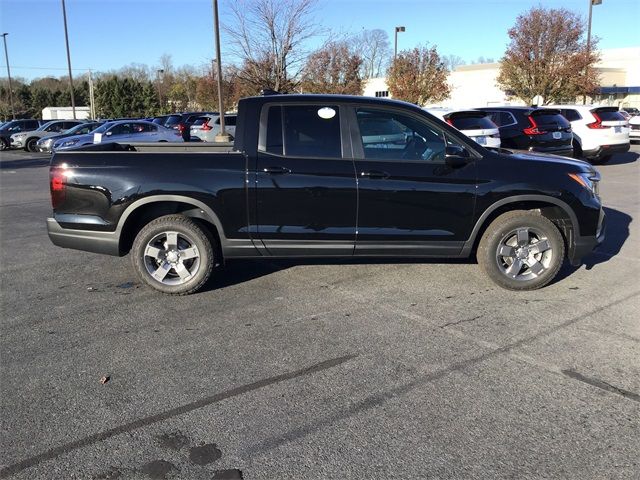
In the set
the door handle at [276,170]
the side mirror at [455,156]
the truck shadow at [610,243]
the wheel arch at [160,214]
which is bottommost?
the truck shadow at [610,243]

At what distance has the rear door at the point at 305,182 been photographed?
197 inches

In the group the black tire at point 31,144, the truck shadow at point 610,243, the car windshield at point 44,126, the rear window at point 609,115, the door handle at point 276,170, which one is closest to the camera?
the door handle at point 276,170

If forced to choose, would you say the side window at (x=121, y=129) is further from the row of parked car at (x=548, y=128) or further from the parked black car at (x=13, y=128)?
the parked black car at (x=13, y=128)

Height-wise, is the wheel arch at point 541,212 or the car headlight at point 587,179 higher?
the car headlight at point 587,179

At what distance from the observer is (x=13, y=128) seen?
102 ft

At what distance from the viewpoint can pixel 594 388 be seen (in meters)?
3.46

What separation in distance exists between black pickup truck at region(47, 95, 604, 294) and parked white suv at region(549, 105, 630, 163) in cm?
1178

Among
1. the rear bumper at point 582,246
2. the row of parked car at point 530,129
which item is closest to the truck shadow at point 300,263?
the rear bumper at point 582,246

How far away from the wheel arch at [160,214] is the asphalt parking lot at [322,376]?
21.7 inches

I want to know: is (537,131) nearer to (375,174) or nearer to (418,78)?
(375,174)

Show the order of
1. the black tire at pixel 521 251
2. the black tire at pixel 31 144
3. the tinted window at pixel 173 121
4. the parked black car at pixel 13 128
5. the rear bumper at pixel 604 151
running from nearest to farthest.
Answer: the black tire at pixel 521 251 < the rear bumper at pixel 604 151 < the tinted window at pixel 173 121 < the black tire at pixel 31 144 < the parked black car at pixel 13 128

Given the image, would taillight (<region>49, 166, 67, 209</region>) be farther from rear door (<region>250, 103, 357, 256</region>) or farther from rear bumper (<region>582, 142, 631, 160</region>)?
rear bumper (<region>582, 142, 631, 160</region>)

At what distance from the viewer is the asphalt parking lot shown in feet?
9.16

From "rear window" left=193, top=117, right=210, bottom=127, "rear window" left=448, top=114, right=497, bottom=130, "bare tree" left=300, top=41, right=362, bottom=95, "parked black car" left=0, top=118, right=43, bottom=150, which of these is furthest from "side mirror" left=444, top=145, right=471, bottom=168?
"parked black car" left=0, top=118, right=43, bottom=150
